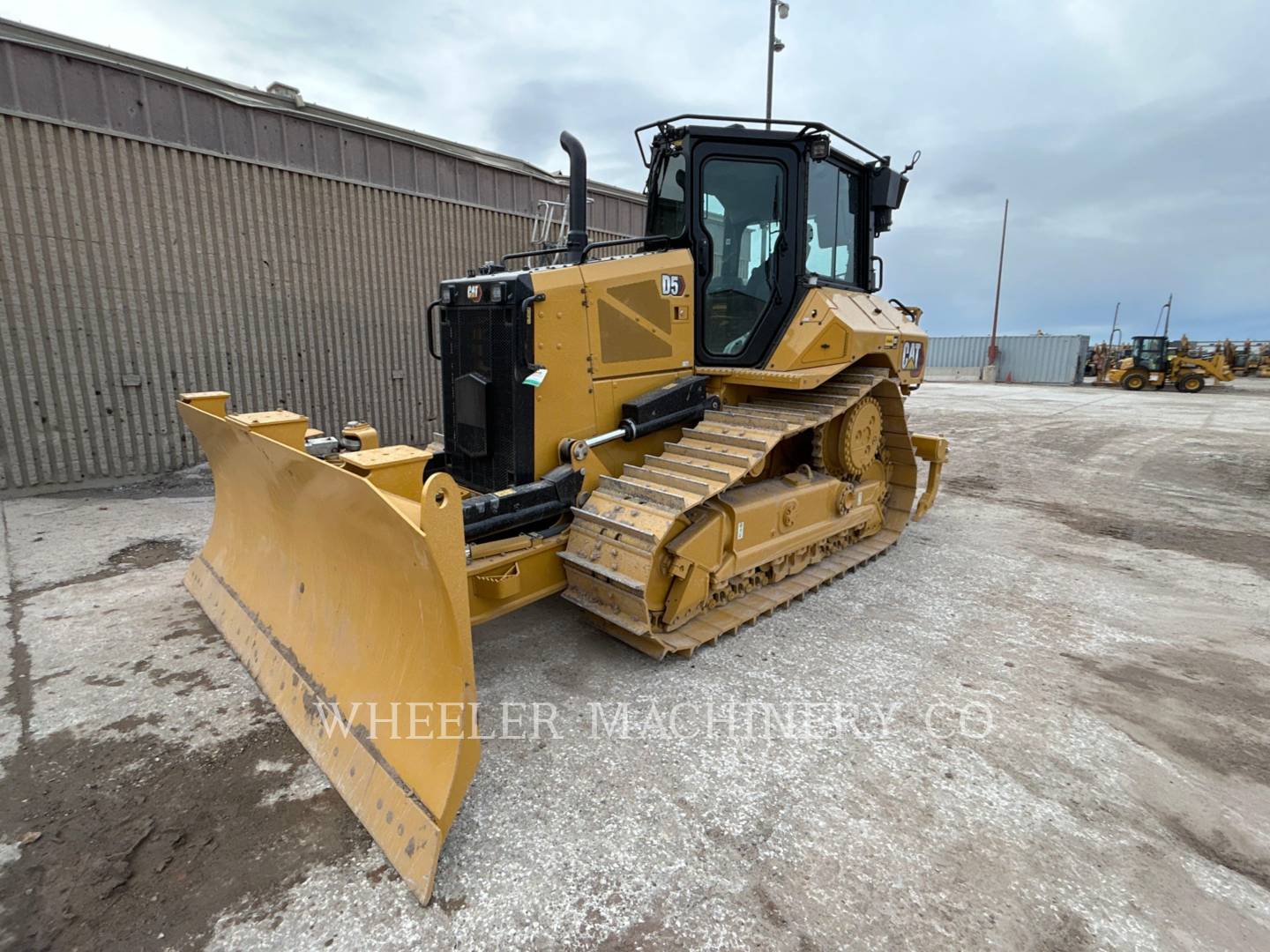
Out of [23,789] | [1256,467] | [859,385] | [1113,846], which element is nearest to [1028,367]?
[1256,467]

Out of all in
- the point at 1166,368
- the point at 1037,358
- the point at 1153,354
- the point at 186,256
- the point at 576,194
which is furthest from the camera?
the point at 1037,358

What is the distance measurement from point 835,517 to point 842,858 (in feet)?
9.97

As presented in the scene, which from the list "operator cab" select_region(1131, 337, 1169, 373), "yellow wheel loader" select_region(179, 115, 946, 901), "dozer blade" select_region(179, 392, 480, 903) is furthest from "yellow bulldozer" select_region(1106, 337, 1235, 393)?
"dozer blade" select_region(179, 392, 480, 903)

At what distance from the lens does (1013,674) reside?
3.68 meters

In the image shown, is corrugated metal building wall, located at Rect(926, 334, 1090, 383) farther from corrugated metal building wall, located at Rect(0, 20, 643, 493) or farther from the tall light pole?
corrugated metal building wall, located at Rect(0, 20, 643, 493)

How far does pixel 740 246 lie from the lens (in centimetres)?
457

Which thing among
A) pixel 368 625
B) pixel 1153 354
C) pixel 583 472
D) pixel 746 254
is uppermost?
pixel 746 254

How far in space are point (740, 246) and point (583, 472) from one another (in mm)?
2032

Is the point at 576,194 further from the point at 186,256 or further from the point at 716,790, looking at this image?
the point at 186,256

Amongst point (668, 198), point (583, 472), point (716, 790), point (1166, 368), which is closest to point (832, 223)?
point (668, 198)

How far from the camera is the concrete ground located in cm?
209

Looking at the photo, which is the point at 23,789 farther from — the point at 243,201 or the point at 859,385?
the point at 243,201

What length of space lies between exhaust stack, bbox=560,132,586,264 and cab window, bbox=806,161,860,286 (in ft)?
5.66

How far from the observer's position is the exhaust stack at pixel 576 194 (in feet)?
12.5
